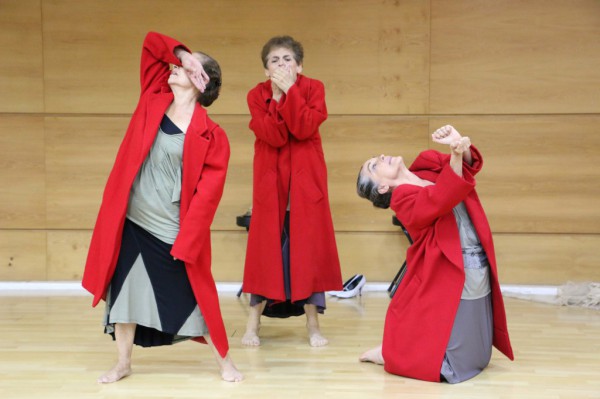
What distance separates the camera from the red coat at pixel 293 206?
3.87m

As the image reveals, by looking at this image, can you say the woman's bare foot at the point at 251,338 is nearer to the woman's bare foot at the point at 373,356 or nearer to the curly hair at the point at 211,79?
the woman's bare foot at the point at 373,356

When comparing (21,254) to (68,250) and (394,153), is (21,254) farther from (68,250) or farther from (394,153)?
(394,153)

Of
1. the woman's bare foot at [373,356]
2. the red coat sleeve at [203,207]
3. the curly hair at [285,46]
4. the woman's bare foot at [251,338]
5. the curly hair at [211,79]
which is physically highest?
the curly hair at [285,46]

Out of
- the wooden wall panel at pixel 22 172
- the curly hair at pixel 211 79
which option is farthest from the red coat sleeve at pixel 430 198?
the wooden wall panel at pixel 22 172

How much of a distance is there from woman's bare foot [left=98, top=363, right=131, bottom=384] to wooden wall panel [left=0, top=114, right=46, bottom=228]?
2539 millimetres

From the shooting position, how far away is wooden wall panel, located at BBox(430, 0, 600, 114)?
209 inches

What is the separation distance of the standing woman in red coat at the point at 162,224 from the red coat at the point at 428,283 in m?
0.71

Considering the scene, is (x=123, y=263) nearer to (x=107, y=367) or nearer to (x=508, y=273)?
(x=107, y=367)

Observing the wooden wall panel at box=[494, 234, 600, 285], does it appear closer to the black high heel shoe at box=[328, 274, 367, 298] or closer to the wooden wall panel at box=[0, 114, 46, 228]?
the black high heel shoe at box=[328, 274, 367, 298]

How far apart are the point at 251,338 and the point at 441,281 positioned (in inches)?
43.8

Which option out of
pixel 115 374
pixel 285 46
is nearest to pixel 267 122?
pixel 285 46

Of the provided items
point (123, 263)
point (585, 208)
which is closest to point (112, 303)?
point (123, 263)

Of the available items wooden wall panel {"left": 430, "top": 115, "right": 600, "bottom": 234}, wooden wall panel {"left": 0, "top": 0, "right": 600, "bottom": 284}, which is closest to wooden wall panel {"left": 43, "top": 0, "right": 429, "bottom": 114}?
wooden wall panel {"left": 0, "top": 0, "right": 600, "bottom": 284}

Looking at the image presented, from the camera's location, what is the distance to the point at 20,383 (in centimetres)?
325
